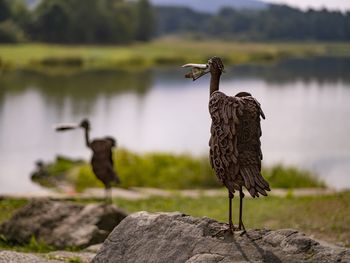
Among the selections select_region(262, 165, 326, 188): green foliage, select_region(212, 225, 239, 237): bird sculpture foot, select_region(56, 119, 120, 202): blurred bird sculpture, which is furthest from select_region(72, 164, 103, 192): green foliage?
select_region(212, 225, 239, 237): bird sculpture foot

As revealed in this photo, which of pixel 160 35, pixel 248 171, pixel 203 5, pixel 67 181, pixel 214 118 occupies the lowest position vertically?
pixel 67 181

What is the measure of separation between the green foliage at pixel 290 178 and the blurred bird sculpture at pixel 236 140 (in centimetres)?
1012

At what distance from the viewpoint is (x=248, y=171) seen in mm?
5055

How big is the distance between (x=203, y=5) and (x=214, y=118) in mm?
164542

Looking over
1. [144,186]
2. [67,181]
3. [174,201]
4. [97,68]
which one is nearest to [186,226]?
[174,201]

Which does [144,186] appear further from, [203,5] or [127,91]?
[203,5]

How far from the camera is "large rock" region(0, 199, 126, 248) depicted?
8430 millimetres

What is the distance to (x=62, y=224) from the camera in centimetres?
878

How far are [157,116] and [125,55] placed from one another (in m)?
25.3

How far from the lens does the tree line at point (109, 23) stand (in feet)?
150

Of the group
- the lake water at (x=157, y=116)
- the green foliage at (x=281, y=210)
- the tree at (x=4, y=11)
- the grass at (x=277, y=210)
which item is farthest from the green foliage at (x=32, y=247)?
the tree at (x=4, y=11)

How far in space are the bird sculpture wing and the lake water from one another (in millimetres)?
10978

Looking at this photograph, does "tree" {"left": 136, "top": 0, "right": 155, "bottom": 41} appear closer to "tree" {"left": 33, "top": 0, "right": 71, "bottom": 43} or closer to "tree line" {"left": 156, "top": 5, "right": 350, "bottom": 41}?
"tree line" {"left": 156, "top": 5, "right": 350, "bottom": 41}

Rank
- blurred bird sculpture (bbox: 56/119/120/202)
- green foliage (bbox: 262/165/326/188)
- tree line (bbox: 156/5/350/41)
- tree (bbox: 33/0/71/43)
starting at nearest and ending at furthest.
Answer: blurred bird sculpture (bbox: 56/119/120/202) → green foliage (bbox: 262/165/326/188) → tree line (bbox: 156/5/350/41) → tree (bbox: 33/0/71/43)
